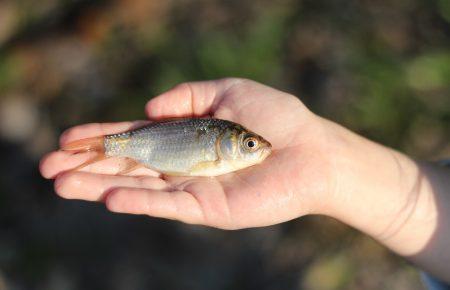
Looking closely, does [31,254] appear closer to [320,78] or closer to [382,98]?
[320,78]

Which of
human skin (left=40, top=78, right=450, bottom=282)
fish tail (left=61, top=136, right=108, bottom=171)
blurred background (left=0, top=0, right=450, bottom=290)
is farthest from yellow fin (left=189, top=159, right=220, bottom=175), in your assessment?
blurred background (left=0, top=0, right=450, bottom=290)

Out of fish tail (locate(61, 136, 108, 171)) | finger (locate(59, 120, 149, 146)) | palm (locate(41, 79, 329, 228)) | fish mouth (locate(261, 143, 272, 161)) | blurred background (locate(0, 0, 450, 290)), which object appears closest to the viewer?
palm (locate(41, 79, 329, 228))

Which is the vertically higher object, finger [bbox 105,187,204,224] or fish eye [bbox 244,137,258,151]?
fish eye [bbox 244,137,258,151]

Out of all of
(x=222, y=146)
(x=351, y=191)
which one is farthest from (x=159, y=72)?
(x=351, y=191)

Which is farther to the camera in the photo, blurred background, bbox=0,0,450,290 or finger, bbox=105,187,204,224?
blurred background, bbox=0,0,450,290

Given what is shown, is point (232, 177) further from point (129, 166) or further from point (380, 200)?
point (380, 200)

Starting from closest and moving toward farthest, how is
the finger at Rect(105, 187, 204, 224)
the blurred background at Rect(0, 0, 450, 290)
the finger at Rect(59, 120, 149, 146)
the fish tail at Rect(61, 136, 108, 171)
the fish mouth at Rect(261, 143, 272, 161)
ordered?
the finger at Rect(105, 187, 204, 224)
the fish mouth at Rect(261, 143, 272, 161)
the fish tail at Rect(61, 136, 108, 171)
the finger at Rect(59, 120, 149, 146)
the blurred background at Rect(0, 0, 450, 290)

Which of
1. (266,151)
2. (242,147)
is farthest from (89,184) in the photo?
(266,151)

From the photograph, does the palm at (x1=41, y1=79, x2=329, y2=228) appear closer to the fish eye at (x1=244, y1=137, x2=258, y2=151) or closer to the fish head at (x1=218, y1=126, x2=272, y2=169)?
the fish head at (x1=218, y1=126, x2=272, y2=169)

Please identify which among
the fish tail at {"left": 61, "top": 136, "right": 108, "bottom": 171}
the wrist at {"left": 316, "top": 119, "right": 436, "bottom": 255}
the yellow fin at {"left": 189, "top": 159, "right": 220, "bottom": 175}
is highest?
the fish tail at {"left": 61, "top": 136, "right": 108, "bottom": 171}
